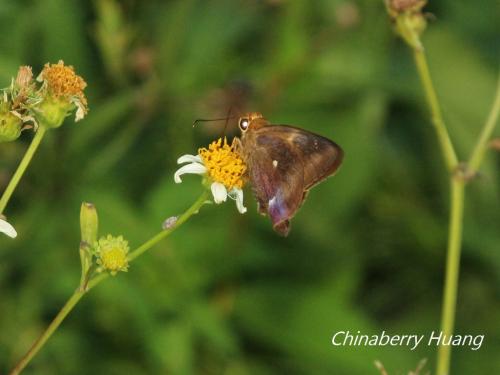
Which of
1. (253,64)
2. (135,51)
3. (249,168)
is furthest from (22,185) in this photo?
(249,168)

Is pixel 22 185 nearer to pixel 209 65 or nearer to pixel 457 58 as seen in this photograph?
pixel 209 65

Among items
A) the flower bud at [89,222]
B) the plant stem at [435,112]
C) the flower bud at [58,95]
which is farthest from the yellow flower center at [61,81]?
the plant stem at [435,112]

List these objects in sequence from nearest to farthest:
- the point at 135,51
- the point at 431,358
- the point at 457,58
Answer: the point at 135,51 → the point at 431,358 → the point at 457,58

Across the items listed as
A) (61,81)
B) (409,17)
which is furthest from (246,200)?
(61,81)

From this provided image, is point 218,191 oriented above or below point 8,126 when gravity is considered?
above

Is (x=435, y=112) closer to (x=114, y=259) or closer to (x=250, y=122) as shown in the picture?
(x=250, y=122)

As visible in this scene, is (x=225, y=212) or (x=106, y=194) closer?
(x=106, y=194)
